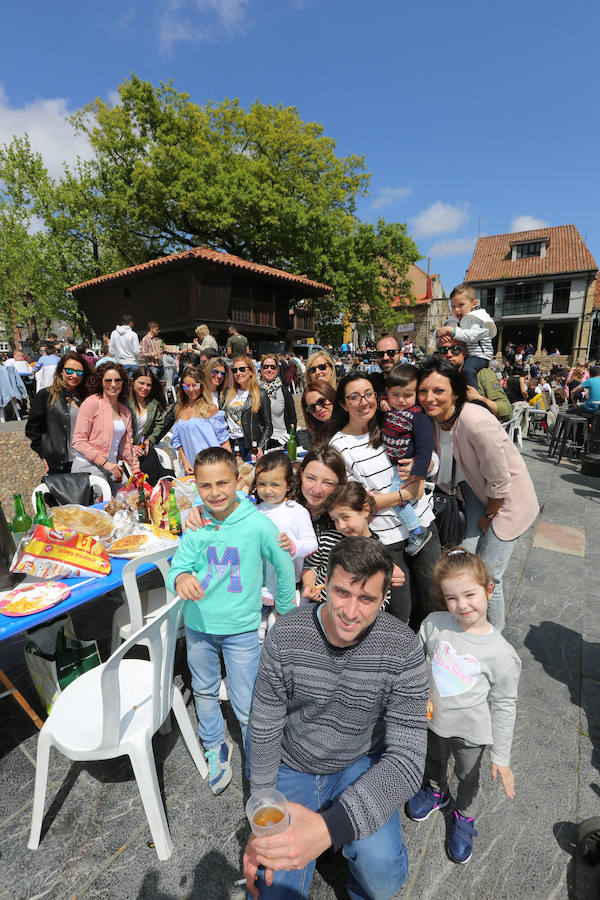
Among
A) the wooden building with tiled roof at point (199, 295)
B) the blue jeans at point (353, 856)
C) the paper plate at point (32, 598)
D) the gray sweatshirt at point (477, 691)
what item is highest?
the wooden building with tiled roof at point (199, 295)

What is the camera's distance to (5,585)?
7.60 feet

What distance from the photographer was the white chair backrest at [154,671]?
5.58 ft

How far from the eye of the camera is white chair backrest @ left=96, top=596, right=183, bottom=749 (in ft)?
5.58

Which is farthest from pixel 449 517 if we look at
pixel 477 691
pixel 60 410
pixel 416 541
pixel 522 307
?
pixel 522 307

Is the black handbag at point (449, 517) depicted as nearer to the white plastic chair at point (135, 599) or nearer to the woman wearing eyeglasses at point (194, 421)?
the white plastic chair at point (135, 599)

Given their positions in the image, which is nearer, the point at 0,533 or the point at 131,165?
the point at 0,533

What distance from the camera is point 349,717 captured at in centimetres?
162

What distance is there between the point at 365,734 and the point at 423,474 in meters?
1.49

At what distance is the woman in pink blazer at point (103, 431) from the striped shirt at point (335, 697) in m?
3.18

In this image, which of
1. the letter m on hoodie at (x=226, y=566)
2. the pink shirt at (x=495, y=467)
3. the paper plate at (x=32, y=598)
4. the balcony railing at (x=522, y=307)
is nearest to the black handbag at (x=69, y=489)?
the paper plate at (x=32, y=598)

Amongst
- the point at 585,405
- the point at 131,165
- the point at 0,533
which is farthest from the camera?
the point at 131,165

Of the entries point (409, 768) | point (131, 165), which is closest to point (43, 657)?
point (409, 768)

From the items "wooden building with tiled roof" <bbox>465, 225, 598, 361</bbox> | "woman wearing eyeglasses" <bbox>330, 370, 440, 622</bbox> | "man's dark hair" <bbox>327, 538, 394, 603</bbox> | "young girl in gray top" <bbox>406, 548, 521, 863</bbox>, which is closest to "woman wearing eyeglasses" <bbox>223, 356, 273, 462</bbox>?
"woman wearing eyeglasses" <bbox>330, 370, 440, 622</bbox>

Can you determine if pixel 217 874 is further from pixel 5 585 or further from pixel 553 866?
pixel 5 585
